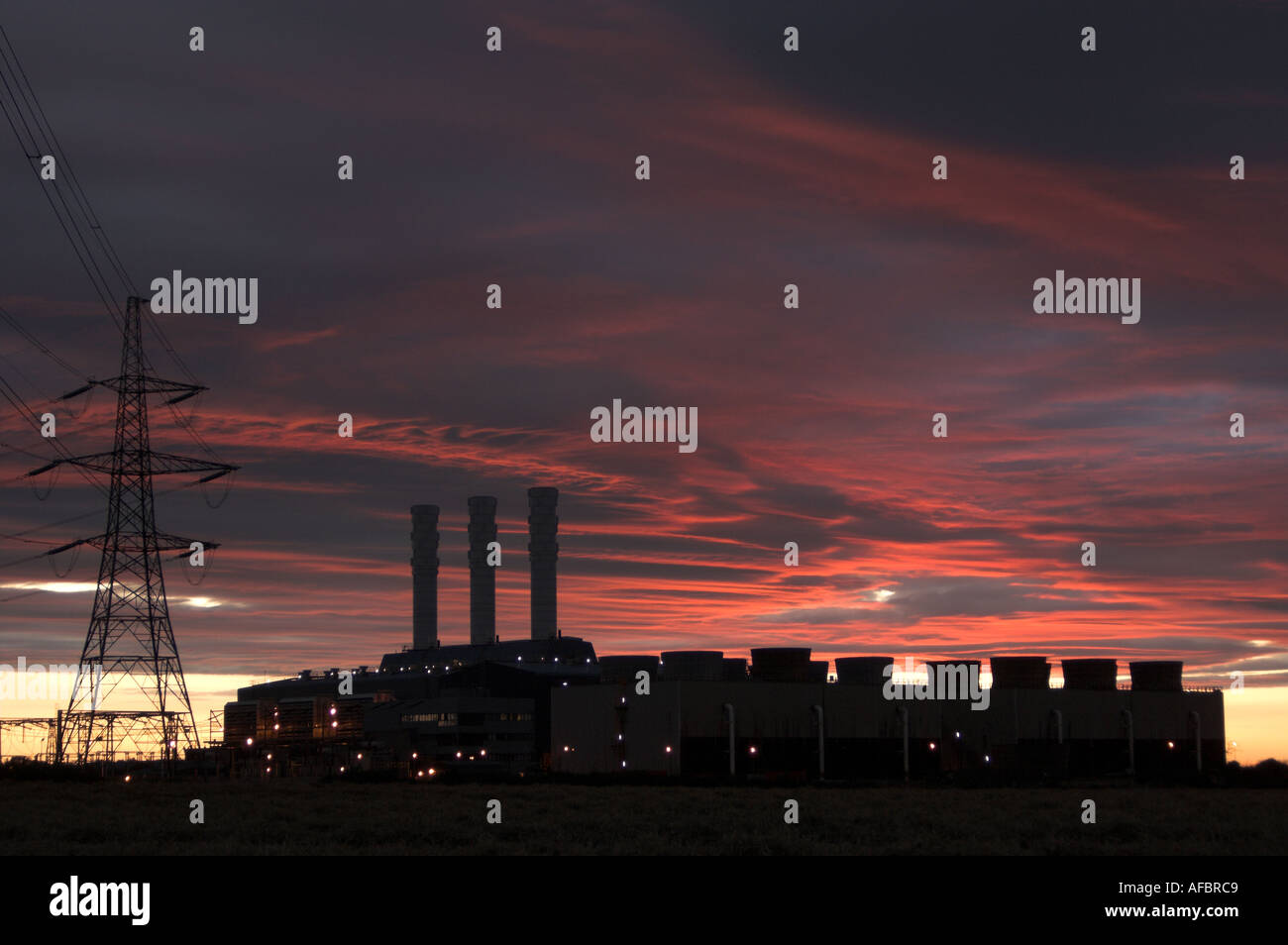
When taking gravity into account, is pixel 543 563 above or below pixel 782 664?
above

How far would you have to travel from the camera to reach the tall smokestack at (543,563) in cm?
18925

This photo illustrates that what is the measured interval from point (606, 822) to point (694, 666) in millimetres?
59454

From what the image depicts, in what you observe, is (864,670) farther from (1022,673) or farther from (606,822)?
(606,822)

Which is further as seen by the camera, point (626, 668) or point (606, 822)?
point (626, 668)

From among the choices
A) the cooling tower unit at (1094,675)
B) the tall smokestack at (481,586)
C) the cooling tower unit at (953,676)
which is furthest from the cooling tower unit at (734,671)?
the tall smokestack at (481,586)

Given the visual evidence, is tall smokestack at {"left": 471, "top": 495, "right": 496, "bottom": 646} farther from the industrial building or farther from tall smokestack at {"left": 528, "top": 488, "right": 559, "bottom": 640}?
the industrial building

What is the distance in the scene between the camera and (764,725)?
89.1 metres

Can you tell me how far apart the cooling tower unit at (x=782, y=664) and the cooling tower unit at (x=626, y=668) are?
26.4 feet

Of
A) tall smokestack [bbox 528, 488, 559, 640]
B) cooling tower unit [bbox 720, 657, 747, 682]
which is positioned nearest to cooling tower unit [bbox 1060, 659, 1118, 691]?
cooling tower unit [bbox 720, 657, 747, 682]

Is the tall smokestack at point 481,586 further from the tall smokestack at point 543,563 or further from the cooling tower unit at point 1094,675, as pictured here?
the cooling tower unit at point 1094,675

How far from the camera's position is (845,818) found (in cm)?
4122

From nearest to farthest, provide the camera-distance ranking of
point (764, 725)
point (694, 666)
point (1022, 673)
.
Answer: point (764, 725), point (694, 666), point (1022, 673)

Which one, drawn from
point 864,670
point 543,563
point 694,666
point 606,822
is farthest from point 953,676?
point 543,563
